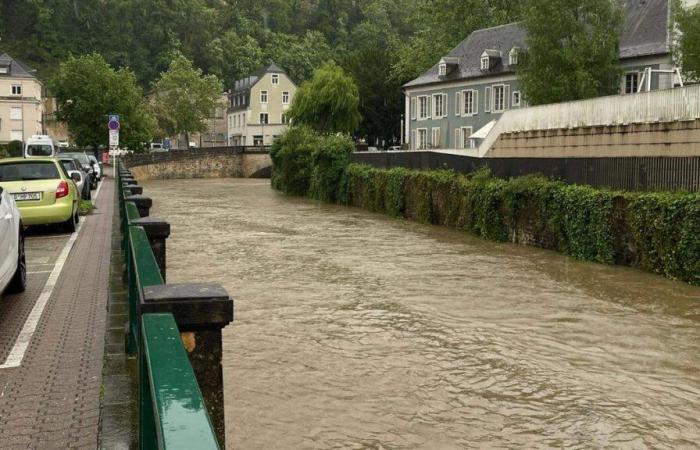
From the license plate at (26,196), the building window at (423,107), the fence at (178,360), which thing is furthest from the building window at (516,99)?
the fence at (178,360)

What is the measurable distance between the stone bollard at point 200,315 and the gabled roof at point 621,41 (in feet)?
129

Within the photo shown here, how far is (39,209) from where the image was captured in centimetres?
1703

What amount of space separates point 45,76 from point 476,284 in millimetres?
104412

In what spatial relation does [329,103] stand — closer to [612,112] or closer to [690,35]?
[690,35]

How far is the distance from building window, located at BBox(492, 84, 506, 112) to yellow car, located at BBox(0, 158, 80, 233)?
39755 mm

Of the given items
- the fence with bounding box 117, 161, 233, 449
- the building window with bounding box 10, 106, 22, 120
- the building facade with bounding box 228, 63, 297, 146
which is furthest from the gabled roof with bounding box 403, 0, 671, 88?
the building window with bounding box 10, 106, 22, 120

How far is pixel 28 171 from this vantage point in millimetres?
17266

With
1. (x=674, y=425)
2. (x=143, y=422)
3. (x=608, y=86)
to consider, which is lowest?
(x=674, y=425)

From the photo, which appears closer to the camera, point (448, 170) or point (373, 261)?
point (373, 261)

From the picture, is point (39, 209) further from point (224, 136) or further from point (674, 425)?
point (224, 136)

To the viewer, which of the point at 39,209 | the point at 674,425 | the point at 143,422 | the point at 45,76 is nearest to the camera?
the point at 143,422

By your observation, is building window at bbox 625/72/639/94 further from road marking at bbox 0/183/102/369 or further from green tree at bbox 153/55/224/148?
green tree at bbox 153/55/224/148

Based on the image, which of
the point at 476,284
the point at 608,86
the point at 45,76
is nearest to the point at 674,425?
the point at 476,284

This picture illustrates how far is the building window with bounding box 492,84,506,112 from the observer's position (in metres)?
53.8
